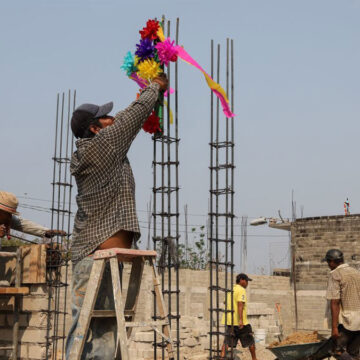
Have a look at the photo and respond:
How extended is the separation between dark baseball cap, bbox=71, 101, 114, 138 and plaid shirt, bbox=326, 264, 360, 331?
3.35 metres

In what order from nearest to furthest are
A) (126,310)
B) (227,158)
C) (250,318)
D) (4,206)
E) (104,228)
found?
(104,228)
(126,310)
(4,206)
(227,158)
(250,318)

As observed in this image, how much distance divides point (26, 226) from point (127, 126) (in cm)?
346

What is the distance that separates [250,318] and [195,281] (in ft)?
8.25

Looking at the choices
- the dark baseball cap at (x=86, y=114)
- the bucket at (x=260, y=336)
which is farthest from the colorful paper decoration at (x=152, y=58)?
the bucket at (x=260, y=336)

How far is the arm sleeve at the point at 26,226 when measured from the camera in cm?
667

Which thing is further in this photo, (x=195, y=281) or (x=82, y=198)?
(x=195, y=281)

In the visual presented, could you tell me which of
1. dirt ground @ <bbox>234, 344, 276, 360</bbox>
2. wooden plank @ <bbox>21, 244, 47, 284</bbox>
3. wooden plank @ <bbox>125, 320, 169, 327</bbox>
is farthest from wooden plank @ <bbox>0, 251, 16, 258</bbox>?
dirt ground @ <bbox>234, 344, 276, 360</bbox>

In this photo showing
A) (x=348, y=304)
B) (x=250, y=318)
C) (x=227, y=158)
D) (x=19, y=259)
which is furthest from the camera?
(x=250, y=318)

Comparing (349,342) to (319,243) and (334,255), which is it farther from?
(319,243)

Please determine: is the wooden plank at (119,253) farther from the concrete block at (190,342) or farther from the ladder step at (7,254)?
the concrete block at (190,342)

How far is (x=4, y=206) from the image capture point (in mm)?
5789

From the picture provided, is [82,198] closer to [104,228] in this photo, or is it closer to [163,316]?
[104,228]

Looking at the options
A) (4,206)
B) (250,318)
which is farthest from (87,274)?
(250,318)

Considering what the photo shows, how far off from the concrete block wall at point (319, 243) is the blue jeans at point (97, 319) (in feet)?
63.8
